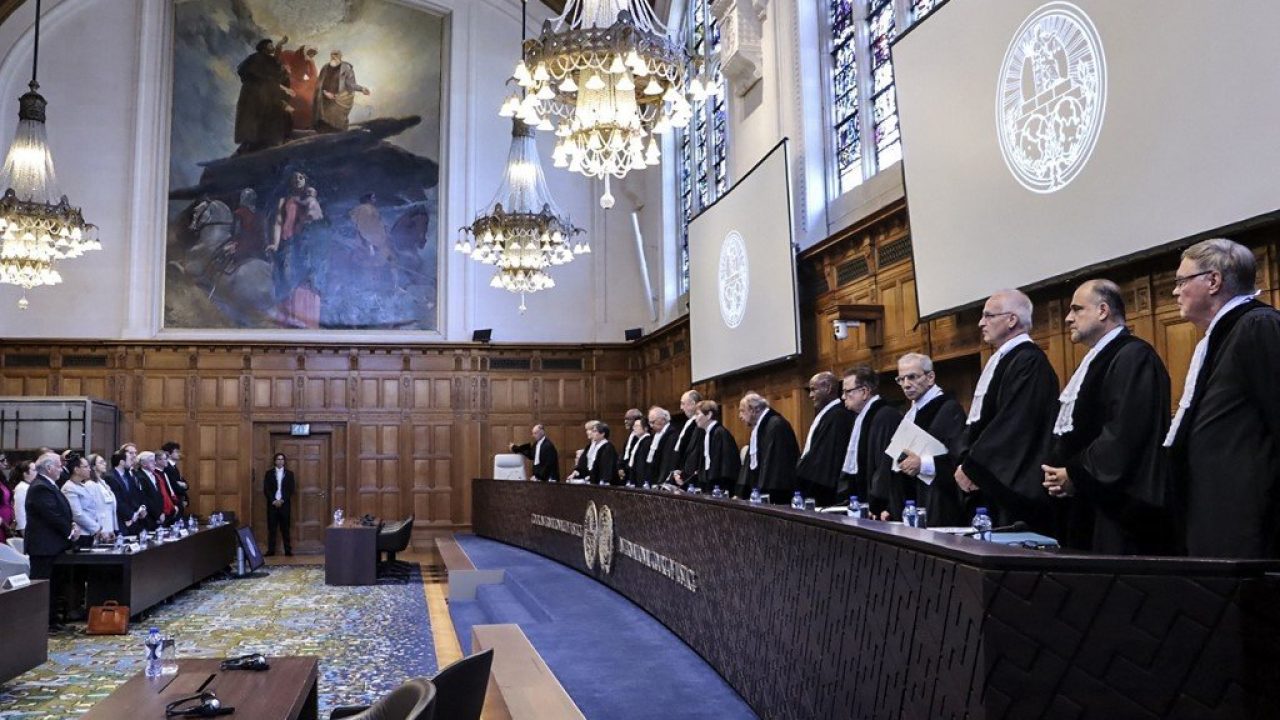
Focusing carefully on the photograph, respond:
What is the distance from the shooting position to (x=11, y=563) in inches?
298

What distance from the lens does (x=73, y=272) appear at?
1684 cm

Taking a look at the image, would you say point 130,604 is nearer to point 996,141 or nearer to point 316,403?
point 996,141

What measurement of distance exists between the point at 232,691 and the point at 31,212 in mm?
9890

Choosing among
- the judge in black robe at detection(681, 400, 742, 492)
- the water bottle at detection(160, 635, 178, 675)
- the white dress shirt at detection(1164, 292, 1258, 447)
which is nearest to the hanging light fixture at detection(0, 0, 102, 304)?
the judge in black robe at detection(681, 400, 742, 492)

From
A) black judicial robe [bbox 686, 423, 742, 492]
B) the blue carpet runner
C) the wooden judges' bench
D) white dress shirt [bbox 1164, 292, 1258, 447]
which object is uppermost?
white dress shirt [bbox 1164, 292, 1258, 447]

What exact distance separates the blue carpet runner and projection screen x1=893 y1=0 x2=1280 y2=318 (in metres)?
3.21

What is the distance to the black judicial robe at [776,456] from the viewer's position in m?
7.27

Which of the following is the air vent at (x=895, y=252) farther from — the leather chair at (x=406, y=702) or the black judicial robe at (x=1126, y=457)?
the leather chair at (x=406, y=702)

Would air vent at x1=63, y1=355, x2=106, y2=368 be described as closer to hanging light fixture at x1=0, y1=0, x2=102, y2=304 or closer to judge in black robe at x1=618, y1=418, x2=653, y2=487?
hanging light fixture at x1=0, y1=0, x2=102, y2=304

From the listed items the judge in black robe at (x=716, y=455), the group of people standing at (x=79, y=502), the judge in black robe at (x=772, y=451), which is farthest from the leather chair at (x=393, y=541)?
the judge in black robe at (x=772, y=451)

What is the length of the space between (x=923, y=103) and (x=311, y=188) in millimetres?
12575

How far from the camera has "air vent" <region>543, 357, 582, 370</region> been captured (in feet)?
59.6

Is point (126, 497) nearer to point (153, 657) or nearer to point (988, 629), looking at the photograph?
point (153, 657)

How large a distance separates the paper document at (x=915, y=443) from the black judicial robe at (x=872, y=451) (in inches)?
27.5
